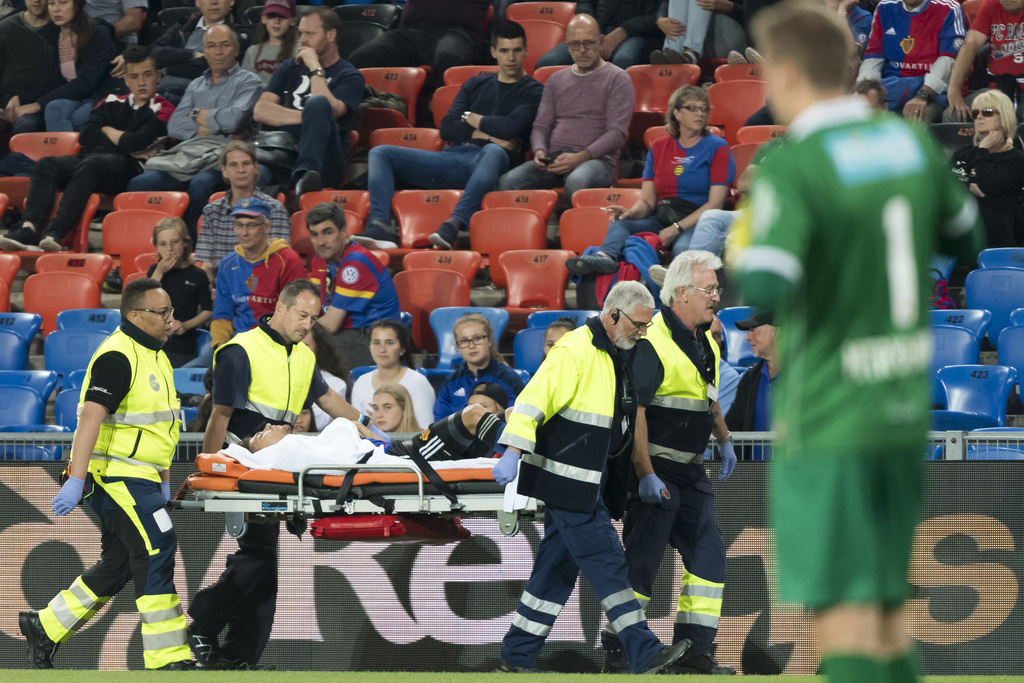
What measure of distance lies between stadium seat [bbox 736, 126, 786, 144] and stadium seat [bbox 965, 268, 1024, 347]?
6.78 ft

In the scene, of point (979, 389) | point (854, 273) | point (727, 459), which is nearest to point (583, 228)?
point (979, 389)

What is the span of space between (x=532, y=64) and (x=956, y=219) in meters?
9.72

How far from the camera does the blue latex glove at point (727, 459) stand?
6066 millimetres

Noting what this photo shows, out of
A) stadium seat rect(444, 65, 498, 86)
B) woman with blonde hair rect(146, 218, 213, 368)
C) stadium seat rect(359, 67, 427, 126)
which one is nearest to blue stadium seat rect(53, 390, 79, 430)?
woman with blonde hair rect(146, 218, 213, 368)

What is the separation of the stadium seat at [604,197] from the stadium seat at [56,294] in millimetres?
3846

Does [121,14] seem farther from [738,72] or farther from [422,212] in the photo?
[738,72]

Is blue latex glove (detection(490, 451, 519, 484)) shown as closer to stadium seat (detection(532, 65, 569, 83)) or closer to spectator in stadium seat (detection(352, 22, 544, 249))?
spectator in stadium seat (detection(352, 22, 544, 249))

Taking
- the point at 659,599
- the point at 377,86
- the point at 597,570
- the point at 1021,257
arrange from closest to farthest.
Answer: the point at 597,570 → the point at 659,599 → the point at 1021,257 → the point at 377,86

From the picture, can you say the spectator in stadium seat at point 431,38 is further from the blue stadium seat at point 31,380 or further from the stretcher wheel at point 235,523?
the stretcher wheel at point 235,523

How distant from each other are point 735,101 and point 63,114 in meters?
6.55

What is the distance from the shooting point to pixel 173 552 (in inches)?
233

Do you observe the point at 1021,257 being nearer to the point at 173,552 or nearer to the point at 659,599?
the point at 659,599

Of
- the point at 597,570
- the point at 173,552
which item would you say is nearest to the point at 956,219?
the point at 597,570

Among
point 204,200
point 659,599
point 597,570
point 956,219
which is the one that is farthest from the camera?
point 204,200
